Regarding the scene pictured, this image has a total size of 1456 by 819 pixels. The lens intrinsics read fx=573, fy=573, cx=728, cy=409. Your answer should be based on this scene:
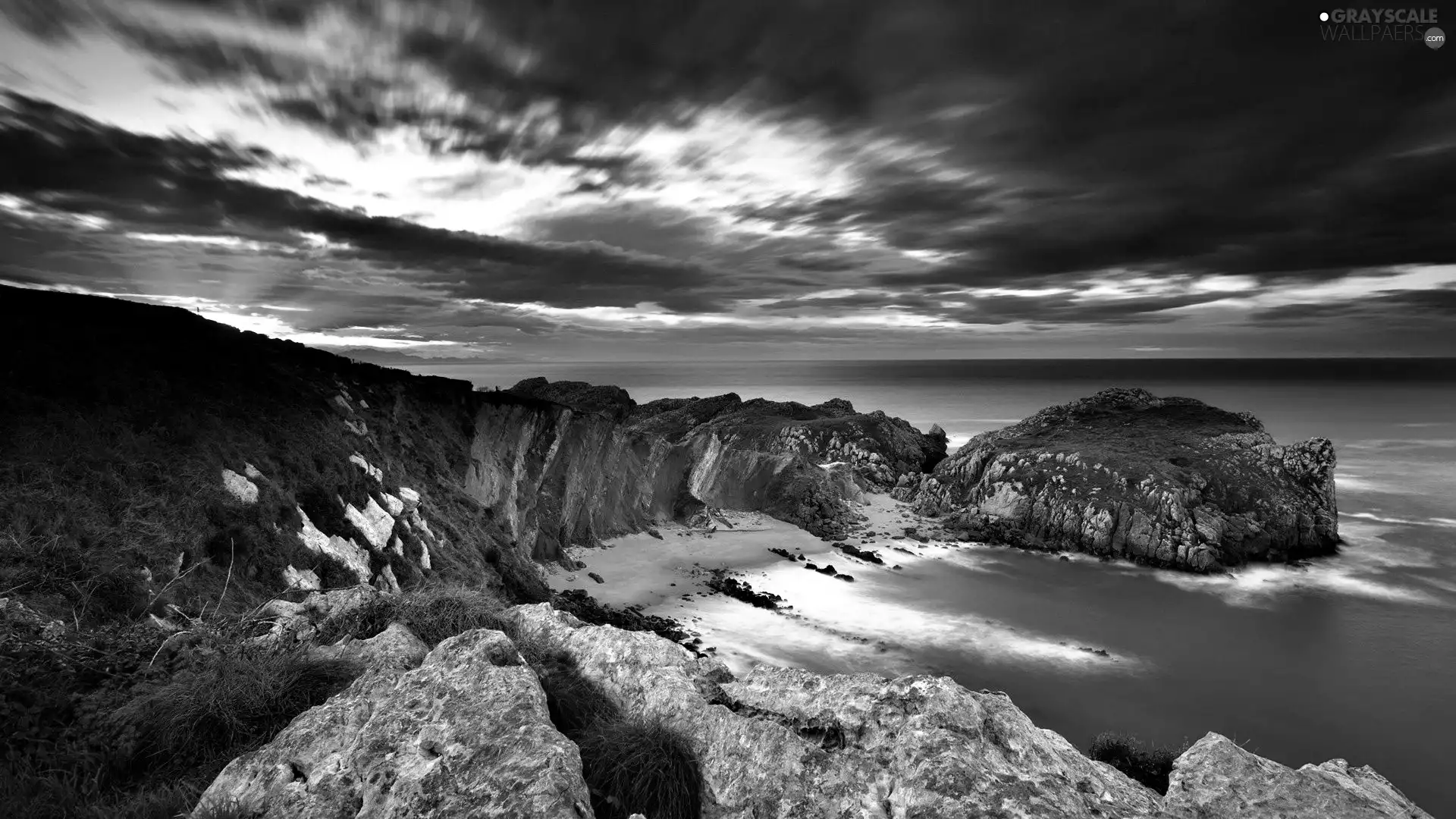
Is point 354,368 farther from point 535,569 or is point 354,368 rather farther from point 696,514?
point 696,514

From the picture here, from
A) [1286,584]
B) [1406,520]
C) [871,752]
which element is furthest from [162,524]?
[1406,520]

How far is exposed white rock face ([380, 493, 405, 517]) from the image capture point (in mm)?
21922

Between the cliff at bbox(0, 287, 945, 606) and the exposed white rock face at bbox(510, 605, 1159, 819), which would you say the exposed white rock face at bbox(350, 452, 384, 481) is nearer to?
the cliff at bbox(0, 287, 945, 606)

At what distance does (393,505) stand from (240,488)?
6022 mm

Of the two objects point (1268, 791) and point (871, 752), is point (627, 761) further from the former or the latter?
point (1268, 791)

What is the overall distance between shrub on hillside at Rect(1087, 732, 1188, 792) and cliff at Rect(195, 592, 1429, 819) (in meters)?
1.36

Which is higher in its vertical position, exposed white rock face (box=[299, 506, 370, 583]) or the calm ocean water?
exposed white rock face (box=[299, 506, 370, 583])

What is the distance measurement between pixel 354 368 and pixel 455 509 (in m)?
11.5

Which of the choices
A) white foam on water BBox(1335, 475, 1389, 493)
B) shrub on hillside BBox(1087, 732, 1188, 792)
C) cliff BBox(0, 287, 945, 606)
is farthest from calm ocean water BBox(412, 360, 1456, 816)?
cliff BBox(0, 287, 945, 606)

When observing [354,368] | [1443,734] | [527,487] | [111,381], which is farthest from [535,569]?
[1443,734]

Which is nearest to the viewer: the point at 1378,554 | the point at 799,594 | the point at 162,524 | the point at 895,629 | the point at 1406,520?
the point at 162,524

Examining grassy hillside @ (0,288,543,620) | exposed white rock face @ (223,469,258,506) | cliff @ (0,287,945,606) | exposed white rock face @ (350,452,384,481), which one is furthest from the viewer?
exposed white rock face @ (350,452,384,481)

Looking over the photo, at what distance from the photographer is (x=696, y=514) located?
5600cm

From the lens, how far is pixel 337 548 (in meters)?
17.8
